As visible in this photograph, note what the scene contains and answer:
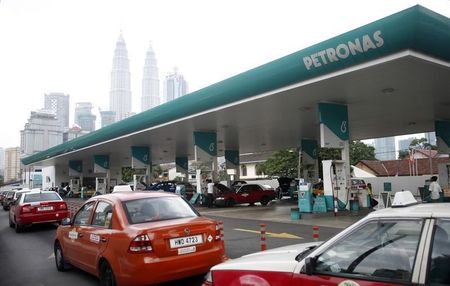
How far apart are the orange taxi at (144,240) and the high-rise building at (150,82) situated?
459 feet

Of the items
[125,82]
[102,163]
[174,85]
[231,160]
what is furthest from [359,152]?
[125,82]

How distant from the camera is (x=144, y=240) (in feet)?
18.4

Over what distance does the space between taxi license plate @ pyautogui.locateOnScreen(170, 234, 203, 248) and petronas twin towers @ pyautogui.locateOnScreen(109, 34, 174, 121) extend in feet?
465

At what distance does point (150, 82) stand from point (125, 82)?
79.7 feet

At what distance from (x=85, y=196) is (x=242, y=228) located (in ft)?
126

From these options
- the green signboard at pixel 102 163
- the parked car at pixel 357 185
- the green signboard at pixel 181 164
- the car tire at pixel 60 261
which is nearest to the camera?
the car tire at pixel 60 261

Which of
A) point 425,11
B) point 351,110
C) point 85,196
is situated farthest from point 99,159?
point 425,11

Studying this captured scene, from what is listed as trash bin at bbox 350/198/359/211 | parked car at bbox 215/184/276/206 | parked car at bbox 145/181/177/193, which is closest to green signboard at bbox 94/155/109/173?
parked car at bbox 145/181/177/193

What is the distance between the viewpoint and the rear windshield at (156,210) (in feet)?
20.7

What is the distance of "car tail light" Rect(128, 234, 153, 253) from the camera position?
5.59 meters

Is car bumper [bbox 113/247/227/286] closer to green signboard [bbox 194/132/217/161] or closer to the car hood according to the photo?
the car hood

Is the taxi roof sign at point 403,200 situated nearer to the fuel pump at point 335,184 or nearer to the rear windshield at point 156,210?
the rear windshield at point 156,210

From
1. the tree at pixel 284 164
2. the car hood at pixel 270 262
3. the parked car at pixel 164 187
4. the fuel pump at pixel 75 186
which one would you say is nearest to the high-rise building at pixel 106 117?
the fuel pump at pixel 75 186

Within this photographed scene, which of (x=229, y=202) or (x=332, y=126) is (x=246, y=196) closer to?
(x=229, y=202)
